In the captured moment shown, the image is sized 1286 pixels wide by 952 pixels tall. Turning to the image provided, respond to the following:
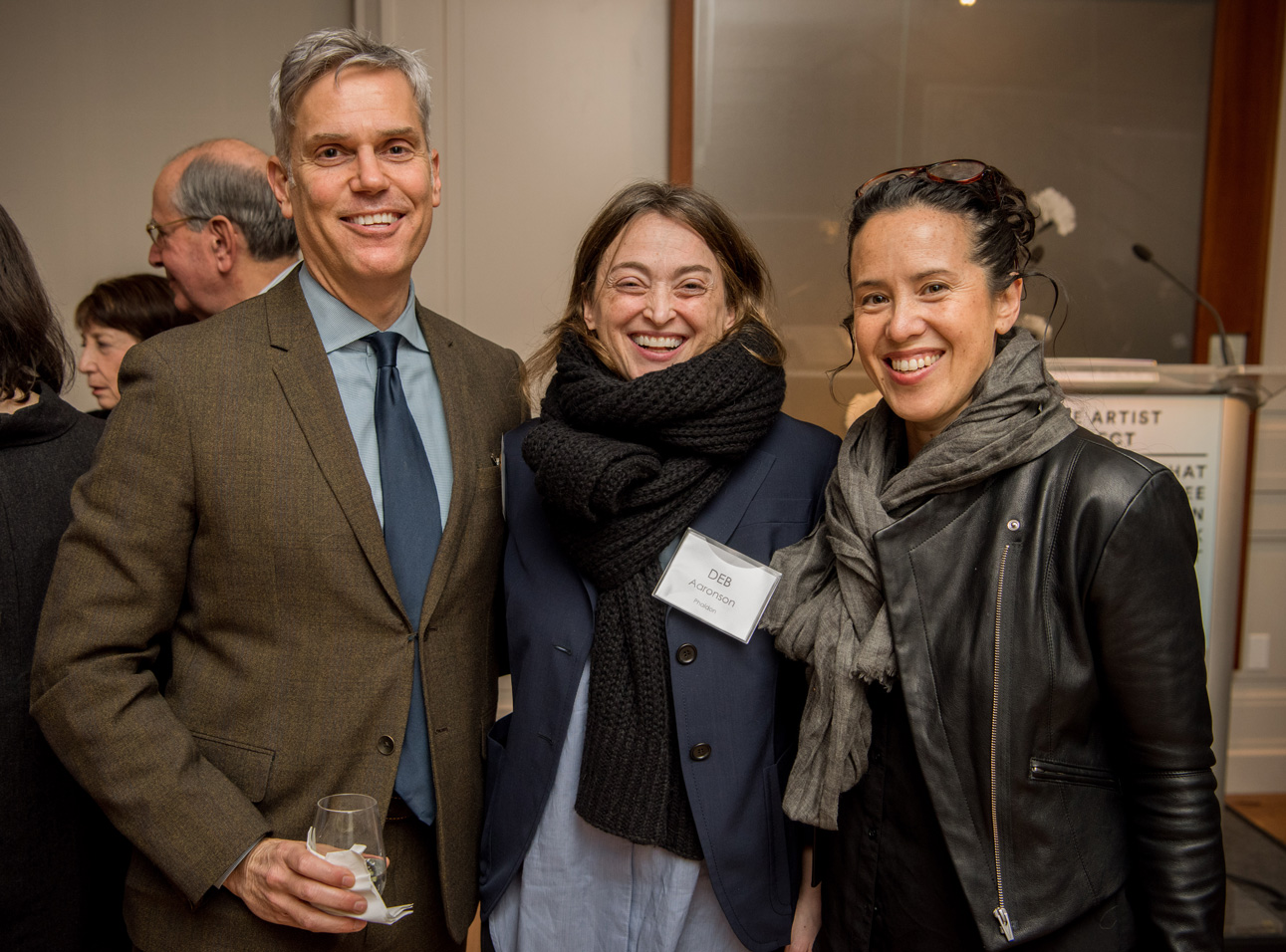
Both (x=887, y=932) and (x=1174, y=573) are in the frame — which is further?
(x=887, y=932)

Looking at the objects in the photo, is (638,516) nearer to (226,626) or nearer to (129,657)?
(226,626)

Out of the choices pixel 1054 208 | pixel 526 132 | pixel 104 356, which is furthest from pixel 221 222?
pixel 1054 208

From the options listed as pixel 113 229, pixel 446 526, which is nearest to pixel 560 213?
pixel 113 229

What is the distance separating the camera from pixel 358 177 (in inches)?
55.7

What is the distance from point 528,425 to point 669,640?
514 mm

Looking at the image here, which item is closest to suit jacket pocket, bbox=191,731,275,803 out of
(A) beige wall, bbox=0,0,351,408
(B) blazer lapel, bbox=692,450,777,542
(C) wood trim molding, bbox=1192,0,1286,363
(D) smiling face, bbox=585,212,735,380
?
(B) blazer lapel, bbox=692,450,777,542

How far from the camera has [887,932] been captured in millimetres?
1308

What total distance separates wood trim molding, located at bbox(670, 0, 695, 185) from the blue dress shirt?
203 centimetres

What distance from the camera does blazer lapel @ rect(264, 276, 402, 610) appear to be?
1.36 meters

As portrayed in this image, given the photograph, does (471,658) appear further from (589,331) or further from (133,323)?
(133,323)

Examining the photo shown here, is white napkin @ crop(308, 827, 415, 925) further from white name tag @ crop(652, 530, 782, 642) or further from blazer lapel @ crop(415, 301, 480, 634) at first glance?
white name tag @ crop(652, 530, 782, 642)

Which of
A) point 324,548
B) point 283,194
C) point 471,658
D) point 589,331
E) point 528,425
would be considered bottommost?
point 471,658

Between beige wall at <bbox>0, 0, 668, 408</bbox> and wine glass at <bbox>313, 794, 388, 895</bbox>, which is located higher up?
beige wall at <bbox>0, 0, 668, 408</bbox>

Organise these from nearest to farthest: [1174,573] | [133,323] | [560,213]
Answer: [1174,573]
[133,323]
[560,213]
